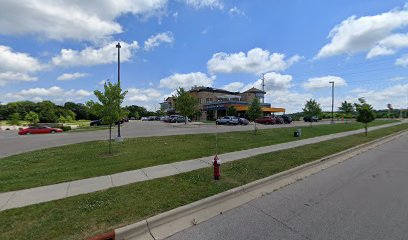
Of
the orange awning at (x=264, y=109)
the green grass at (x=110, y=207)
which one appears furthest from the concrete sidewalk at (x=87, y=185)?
the orange awning at (x=264, y=109)

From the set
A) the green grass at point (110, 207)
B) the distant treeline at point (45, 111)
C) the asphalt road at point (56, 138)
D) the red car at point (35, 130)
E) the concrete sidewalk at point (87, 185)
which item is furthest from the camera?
the distant treeline at point (45, 111)

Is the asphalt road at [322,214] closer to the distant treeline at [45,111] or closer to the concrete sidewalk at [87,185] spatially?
the concrete sidewalk at [87,185]

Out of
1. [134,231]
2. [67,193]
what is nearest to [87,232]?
[134,231]

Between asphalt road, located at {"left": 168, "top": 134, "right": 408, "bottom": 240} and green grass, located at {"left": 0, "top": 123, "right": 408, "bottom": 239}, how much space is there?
40.8 inches

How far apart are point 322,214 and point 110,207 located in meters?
4.53

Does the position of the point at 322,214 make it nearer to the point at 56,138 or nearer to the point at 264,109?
the point at 56,138

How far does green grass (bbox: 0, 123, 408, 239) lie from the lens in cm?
398

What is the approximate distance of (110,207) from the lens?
16.0 ft

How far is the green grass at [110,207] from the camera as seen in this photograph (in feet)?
13.1

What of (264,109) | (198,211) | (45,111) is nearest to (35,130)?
(198,211)

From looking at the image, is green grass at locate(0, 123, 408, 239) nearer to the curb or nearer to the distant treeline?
the curb

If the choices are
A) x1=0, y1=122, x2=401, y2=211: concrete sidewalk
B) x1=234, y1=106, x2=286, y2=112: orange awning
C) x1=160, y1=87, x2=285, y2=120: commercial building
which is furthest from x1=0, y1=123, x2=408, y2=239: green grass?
x1=160, y1=87, x2=285, y2=120: commercial building

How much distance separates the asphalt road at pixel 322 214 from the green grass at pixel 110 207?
3.40 feet

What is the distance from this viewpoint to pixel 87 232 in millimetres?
3914
